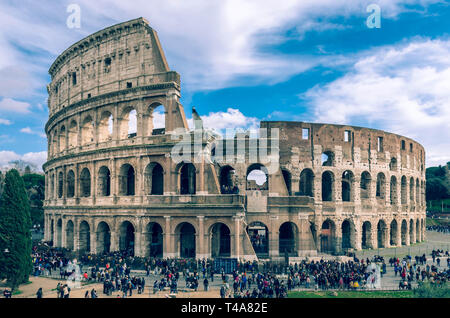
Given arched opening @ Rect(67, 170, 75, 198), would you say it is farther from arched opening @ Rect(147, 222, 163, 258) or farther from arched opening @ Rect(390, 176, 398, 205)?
arched opening @ Rect(390, 176, 398, 205)

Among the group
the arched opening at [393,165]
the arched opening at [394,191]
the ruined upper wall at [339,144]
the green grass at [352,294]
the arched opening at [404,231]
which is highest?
the ruined upper wall at [339,144]

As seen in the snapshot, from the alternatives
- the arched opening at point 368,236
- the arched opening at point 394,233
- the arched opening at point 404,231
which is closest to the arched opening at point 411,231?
the arched opening at point 404,231

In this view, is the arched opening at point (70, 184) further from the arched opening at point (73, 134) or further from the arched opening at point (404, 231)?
the arched opening at point (404, 231)

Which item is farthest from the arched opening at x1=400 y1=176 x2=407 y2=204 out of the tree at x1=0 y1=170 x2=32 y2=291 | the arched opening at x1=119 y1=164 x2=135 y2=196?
the tree at x1=0 y1=170 x2=32 y2=291

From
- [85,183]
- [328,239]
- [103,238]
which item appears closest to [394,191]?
[328,239]

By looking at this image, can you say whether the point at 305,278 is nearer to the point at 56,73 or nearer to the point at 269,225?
the point at 269,225
